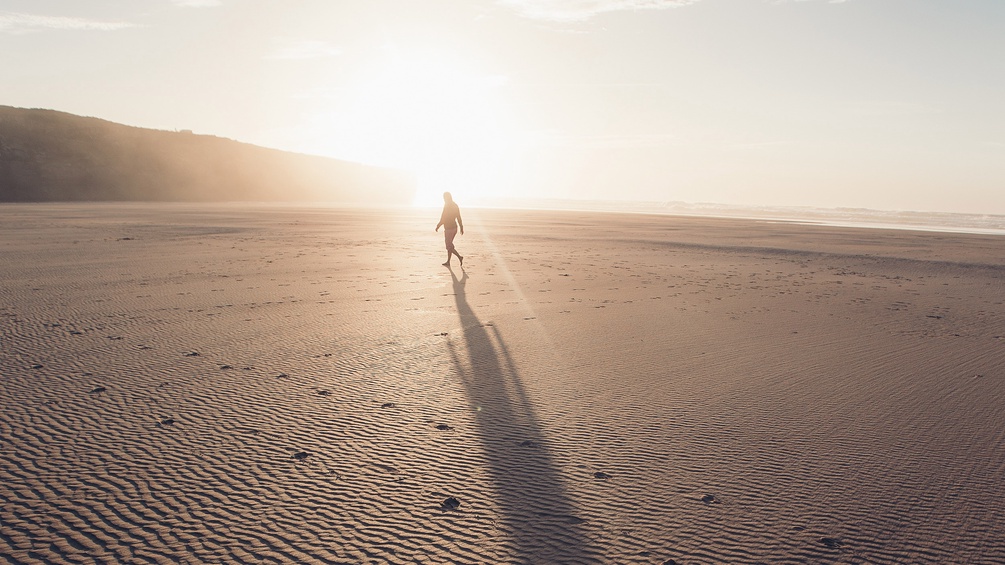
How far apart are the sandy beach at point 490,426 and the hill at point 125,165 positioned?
5998cm

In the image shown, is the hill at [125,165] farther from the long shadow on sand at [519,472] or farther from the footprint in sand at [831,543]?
the footprint in sand at [831,543]

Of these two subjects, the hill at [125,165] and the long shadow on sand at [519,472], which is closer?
the long shadow on sand at [519,472]

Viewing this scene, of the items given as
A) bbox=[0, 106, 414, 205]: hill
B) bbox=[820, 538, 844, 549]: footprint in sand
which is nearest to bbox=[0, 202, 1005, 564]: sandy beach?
bbox=[820, 538, 844, 549]: footprint in sand

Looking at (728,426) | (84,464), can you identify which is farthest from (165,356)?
(728,426)

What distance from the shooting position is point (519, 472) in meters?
3.79

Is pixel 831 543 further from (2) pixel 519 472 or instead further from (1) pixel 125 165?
(1) pixel 125 165

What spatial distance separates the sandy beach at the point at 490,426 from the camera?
3061 millimetres

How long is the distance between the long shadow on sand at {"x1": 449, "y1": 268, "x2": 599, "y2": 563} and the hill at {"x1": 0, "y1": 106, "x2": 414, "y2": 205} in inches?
2558

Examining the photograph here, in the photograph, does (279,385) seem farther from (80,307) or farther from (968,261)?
(968,261)

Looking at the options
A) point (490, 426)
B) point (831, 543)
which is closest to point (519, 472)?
point (490, 426)

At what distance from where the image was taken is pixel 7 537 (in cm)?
289

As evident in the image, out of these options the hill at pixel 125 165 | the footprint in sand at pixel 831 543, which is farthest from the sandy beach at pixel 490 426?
the hill at pixel 125 165

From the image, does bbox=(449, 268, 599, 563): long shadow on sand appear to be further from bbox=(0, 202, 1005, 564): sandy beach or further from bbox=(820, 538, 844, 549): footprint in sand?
bbox=(820, 538, 844, 549): footprint in sand

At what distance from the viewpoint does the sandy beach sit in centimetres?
306
